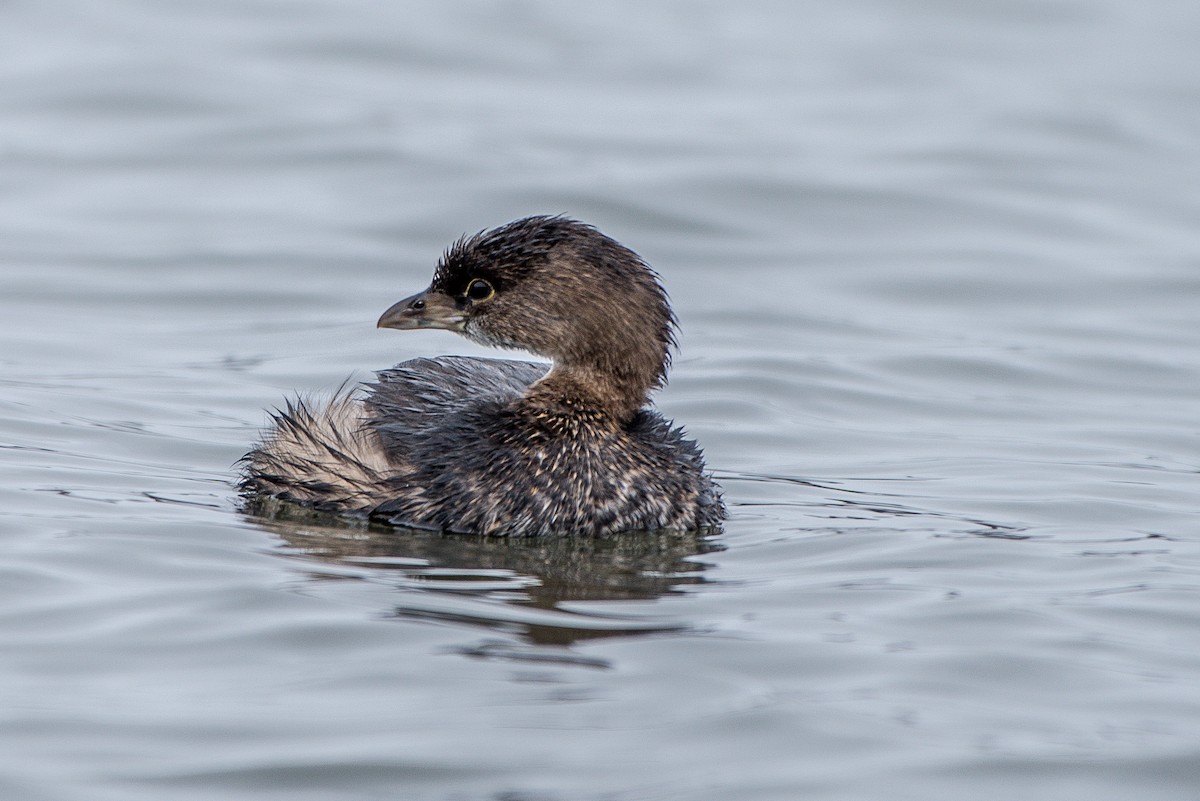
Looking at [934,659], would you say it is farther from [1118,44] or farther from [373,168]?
[1118,44]

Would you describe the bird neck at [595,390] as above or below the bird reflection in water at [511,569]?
above

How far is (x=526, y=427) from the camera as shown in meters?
8.81

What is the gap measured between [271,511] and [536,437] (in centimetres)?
108

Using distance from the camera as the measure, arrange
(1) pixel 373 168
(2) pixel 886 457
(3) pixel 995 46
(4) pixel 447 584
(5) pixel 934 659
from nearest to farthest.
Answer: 1. (5) pixel 934 659
2. (4) pixel 447 584
3. (2) pixel 886 457
4. (1) pixel 373 168
5. (3) pixel 995 46

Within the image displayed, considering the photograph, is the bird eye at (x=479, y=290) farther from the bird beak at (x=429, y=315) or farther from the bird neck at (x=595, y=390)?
the bird neck at (x=595, y=390)

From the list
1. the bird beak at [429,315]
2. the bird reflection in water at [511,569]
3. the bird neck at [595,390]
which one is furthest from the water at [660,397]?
the bird beak at [429,315]

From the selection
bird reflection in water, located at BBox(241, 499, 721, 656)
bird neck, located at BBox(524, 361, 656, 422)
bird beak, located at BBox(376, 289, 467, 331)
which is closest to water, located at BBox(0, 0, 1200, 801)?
bird reflection in water, located at BBox(241, 499, 721, 656)

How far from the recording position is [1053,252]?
15.9 meters

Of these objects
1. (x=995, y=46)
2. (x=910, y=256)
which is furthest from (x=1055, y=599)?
(x=995, y=46)

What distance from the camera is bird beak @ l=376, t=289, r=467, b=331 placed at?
912cm

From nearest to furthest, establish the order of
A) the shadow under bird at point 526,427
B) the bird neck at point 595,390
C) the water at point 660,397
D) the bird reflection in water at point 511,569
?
the water at point 660,397, the bird reflection in water at point 511,569, the shadow under bird at point 526,427, the bird neck at point 595,390

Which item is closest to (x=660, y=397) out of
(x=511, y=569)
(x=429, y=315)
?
(x=429, y=315)

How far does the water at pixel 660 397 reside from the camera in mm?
6273

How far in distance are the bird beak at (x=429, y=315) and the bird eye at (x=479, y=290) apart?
0.28ft
